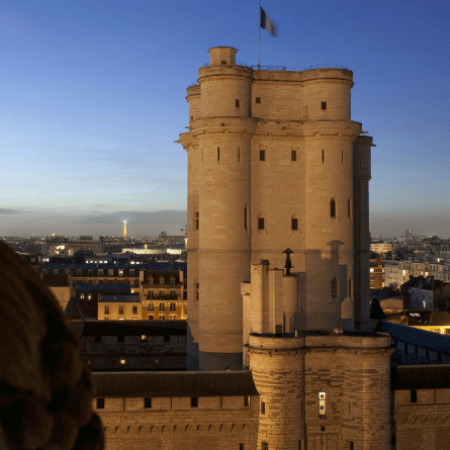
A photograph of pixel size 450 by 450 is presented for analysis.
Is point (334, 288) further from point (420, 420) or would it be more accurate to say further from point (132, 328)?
point (132, 328)

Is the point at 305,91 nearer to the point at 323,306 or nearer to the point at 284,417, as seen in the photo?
the point at 323,306

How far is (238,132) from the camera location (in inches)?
1833

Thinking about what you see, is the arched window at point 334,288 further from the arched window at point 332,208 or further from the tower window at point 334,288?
the arched window at point 332,208

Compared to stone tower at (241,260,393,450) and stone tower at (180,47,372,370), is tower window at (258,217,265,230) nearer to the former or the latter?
stone tower at (180,47,372,370)

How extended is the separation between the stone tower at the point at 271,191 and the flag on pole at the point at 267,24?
382 centimetres

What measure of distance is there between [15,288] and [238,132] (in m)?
43.3

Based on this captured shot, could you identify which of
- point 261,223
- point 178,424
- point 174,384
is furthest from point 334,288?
point 178,424

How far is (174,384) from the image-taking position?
36.2 metres

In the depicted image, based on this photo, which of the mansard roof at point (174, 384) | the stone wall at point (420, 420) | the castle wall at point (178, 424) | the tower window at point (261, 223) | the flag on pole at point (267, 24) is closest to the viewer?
the castle wall at point (178, 424)

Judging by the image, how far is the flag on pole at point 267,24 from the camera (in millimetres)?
50375

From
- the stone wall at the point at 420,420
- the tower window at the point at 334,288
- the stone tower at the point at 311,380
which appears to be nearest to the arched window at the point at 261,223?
the tower window at the point at 334,288

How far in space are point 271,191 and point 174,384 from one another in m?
17.7

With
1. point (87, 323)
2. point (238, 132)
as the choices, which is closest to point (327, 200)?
point (238, 132)

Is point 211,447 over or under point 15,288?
under
